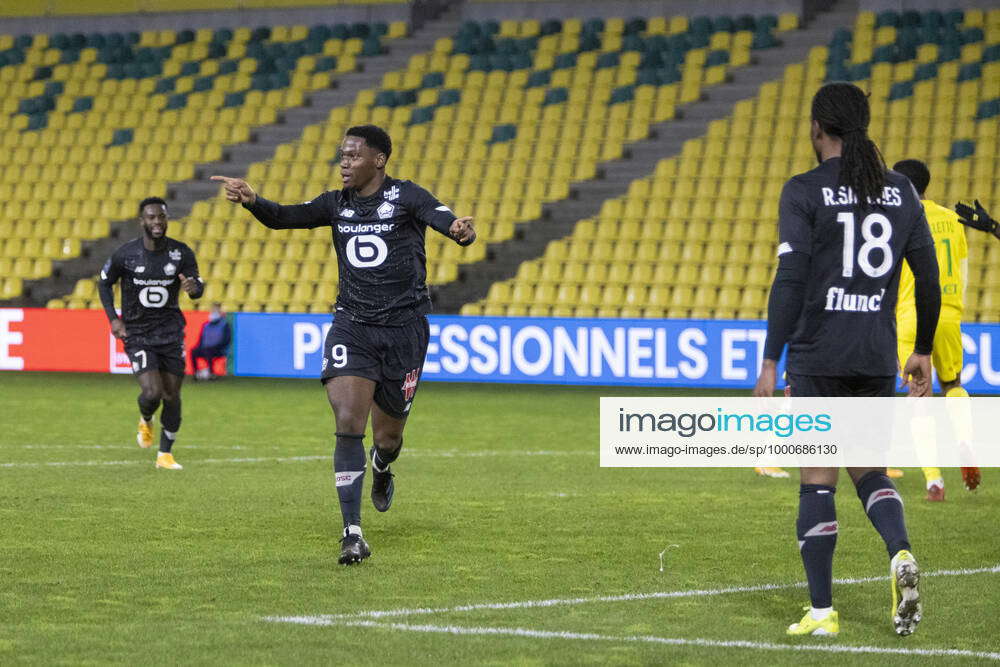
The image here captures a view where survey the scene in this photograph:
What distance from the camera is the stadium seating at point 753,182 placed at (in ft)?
72.6

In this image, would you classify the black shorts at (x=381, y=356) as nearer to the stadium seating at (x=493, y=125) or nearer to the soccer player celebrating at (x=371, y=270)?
the soccer player celebrating at (x=371, y=270)

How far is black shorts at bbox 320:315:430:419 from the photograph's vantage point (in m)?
8.11

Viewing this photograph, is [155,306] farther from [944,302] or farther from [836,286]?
[836,286]

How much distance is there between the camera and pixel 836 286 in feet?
19.5

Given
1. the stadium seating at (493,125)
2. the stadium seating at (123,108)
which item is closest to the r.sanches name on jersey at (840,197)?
the stadium seating at (493,125)

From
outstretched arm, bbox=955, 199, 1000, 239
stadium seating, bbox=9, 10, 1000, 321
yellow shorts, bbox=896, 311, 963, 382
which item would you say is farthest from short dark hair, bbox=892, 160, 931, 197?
stadium seating, bbox=9, 10, 1000, 321

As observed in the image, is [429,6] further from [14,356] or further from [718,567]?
[718,567]

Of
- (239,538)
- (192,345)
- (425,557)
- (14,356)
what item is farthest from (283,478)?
(14,356)

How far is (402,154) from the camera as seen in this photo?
2645 cm

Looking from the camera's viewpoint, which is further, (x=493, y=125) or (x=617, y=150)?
(x=493, y=125)

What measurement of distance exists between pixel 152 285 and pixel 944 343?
19.5 feet

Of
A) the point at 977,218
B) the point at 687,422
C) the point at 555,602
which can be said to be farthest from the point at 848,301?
the point at 687,422

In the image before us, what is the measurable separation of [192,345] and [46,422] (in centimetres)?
669

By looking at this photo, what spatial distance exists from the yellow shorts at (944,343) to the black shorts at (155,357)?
5.46 meters
